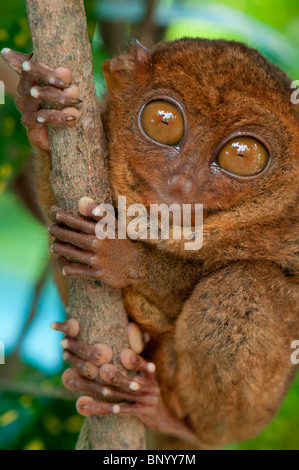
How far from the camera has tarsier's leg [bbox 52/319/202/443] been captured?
2418 millimetres

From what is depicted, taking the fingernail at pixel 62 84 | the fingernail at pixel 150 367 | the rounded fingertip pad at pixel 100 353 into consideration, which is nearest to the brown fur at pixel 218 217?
the fingernail at pixel 150 367

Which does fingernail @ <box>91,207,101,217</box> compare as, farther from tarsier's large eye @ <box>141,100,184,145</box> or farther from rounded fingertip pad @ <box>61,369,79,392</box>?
rounded fingertip pad @ <box>61,369,79,392</box>

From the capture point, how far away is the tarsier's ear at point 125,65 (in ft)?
8.36

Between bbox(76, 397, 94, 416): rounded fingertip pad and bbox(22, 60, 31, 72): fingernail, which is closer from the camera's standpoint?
bbox(22, 60, 31, 72): fingernail

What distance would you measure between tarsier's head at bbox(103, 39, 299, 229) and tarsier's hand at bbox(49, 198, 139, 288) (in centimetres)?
32

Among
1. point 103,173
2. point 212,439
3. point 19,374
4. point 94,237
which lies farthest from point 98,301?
point 19,374

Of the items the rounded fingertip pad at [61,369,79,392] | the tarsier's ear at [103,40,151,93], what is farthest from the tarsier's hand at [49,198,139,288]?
the tarsier's ear at [103,40,151,93]

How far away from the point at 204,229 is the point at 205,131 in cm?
44

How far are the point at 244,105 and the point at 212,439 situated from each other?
177cm

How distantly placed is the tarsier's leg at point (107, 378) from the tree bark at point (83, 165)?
53mm

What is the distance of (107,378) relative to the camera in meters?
2.42

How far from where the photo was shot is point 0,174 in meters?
3.35

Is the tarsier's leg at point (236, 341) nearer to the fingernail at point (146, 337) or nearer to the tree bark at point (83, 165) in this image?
the fingernail at point (146, 337)
